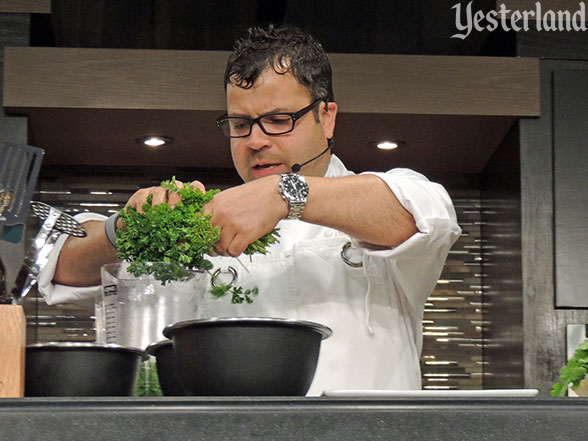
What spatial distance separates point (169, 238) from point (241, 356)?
→ 23 cm

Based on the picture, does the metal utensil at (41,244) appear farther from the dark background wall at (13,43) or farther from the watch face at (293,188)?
the dark background wall at (13,43)

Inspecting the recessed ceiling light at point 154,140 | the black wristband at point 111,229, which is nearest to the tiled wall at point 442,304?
the recessed ceiling light at point 154,140

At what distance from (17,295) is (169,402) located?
0.32 metres

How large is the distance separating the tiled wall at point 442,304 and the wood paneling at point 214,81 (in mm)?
469

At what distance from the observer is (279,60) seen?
5.77 ft

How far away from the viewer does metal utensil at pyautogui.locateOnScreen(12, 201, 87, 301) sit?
3.40 ft

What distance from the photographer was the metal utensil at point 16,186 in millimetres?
997

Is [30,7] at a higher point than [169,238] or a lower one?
higher

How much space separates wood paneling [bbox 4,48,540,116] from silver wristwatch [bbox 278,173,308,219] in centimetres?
147

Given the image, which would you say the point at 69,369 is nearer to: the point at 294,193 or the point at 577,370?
the point at 294,193

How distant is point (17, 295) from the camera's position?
1.01 m

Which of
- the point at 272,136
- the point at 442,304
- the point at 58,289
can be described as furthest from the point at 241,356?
the point at 442,304

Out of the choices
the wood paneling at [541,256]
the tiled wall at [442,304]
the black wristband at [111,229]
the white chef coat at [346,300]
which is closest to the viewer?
the black wristband at [111,229]

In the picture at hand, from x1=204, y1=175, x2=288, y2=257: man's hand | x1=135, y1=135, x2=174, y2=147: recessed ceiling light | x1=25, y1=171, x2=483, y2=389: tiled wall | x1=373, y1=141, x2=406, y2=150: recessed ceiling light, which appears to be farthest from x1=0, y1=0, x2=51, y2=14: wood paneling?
x1=204, y1=175, x2=288, y2=257: man's hand
